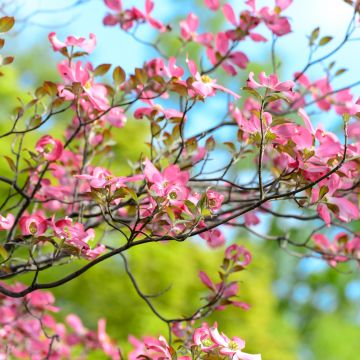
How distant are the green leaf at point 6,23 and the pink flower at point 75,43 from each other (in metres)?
0.19

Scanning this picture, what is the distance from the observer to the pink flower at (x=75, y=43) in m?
1.45

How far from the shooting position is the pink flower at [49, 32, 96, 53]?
145cm

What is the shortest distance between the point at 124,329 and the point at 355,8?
6.53 meters

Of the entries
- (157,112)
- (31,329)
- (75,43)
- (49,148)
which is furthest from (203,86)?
(31,329)

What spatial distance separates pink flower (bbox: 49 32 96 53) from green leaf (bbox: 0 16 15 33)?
195mm

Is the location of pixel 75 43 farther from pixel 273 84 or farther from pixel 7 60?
pixel 273 84

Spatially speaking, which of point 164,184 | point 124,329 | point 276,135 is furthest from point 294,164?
point 124,329

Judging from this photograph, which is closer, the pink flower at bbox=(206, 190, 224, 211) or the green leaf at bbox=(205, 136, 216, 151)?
the pink flower at bbox=(206, 190, 224, 211)

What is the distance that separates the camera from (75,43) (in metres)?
1.45

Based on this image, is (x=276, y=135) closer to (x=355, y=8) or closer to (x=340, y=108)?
(x=355, y=8)

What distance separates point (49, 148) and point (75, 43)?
0.81 ft

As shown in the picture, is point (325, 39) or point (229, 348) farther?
point (325, 39)

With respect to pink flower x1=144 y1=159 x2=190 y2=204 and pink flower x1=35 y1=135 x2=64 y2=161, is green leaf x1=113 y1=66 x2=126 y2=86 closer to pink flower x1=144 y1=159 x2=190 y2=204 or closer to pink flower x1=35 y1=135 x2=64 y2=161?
pink flower x1=35 y1=135 x2=64 y2=161

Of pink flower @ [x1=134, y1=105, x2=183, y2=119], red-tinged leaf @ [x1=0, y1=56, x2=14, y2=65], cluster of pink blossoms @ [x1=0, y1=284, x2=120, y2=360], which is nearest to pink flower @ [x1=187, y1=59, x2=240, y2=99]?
pink flower @ [x1=134, y1=105, x2=183, y2=119]
